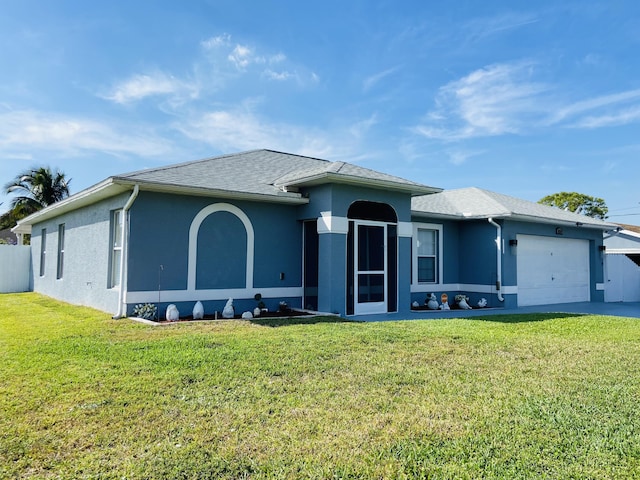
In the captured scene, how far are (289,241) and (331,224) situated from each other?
62.9 inches

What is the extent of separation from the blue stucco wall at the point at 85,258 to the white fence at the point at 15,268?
459cm

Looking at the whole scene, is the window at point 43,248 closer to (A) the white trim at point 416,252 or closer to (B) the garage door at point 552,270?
(A) the white trim at point 416,252

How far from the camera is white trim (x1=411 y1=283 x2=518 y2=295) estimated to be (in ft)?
46.0

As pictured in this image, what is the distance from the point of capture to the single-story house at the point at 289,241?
33.3ft

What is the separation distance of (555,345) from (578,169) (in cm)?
2193

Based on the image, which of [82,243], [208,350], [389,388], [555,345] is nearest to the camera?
[389,388]

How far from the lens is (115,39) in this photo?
38.5 ft

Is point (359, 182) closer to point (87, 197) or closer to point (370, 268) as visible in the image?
point (370, 268)

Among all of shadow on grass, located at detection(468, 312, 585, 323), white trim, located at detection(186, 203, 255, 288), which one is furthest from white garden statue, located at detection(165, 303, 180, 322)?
shadow on grass, located at detection(468, 312, 585, 323)

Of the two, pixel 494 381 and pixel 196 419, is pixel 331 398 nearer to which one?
pixel 196 419

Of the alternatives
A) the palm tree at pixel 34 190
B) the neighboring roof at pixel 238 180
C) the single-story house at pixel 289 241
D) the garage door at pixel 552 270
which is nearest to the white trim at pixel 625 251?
the garage door at pixel 552 270

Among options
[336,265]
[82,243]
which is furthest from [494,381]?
[82,243]

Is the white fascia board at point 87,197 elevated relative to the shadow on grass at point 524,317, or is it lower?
elevated

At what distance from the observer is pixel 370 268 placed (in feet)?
39.2
